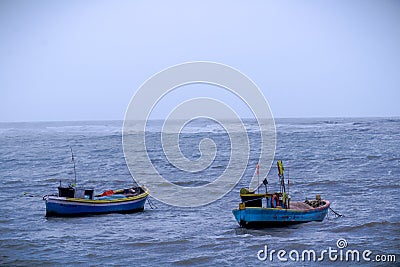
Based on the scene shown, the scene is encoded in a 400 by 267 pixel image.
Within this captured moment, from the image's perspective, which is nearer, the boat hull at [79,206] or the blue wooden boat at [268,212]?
the blue wooden boat at [268,212]

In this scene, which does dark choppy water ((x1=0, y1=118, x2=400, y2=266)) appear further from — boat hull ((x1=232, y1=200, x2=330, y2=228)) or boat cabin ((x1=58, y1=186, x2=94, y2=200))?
boat cabin ((x1=58, y1=186, x2=94, y2=200))

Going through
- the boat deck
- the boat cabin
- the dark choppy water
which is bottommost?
the dark choppy water

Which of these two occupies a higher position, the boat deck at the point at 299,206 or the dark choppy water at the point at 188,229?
the boat deck at the point at 299,206

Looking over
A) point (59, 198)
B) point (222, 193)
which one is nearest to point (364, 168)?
point (222, 193)

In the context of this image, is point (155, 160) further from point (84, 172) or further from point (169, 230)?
point (169, 230)

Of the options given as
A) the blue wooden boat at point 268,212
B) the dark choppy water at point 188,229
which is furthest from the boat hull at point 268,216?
the dark choppy water at point 188,229

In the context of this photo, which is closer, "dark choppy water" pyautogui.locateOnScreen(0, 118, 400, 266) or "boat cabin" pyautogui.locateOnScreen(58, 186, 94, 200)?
"dark choppy water" pyautogui.locateOnScreen(0, 118, 400, 266)

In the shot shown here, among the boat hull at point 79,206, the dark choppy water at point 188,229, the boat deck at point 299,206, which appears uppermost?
the boat deck at point 299,206

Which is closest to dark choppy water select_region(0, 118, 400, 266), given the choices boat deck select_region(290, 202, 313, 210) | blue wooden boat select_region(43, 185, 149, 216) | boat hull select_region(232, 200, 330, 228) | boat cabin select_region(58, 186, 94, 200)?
boat hull select_region(232, 200, 330, 228)

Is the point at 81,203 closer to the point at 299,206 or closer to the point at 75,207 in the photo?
the point at 75,207

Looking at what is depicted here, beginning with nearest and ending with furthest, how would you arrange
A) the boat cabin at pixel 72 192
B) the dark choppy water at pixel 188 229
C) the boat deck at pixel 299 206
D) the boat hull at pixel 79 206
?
the dark choppy water at pixel 188 229, the boat deck at pixel 299 206, the boat hull at pixel 79 206, the boat cabin at pixel 72 192

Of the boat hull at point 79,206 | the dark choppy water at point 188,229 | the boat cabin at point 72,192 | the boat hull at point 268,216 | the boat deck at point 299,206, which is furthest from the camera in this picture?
the boat cabin at point 72,192

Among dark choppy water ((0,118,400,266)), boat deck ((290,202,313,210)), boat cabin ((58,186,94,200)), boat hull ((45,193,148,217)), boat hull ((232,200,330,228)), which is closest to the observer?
dark choppy water ((0,118,400,266))

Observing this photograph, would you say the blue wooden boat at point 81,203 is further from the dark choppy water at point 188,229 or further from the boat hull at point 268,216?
the boat hull at point 268,216
